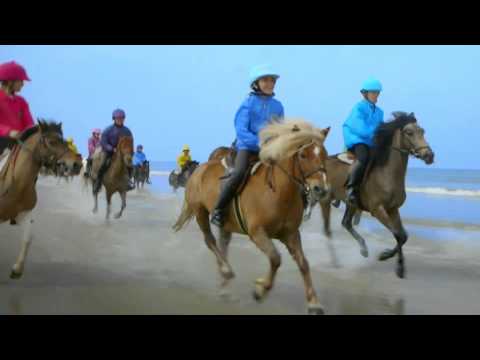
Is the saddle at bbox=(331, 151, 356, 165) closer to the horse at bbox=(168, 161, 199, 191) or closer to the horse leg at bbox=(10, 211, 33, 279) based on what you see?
the horse leg at bbox=(10, 211, 33, 279)

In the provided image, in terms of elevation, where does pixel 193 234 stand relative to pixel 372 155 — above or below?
below

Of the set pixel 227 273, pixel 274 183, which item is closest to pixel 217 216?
pixel 227 273

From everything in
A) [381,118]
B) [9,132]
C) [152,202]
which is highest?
[381,118]

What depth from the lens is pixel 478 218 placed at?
14.9 m

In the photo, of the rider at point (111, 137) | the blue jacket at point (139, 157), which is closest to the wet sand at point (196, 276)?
the rider at point (111, 137)

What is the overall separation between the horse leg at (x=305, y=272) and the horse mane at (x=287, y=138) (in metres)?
0.77

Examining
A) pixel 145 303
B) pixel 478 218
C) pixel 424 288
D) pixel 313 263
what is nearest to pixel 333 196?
pixel 313 263

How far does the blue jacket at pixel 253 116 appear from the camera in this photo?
227 inches

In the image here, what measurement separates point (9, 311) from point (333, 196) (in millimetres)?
5186

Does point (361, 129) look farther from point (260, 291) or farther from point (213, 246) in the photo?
point (260, 291)

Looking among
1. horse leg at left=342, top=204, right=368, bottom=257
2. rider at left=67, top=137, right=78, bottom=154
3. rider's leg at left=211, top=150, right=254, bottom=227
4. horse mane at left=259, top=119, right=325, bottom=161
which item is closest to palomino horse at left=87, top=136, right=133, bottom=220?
rider at left=67, top=137, right=78, bottom=154

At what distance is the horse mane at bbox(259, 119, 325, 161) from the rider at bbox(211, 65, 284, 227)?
40cm

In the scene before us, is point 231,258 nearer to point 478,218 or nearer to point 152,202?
point 478,218

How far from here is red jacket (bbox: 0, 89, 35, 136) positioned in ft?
21.2
